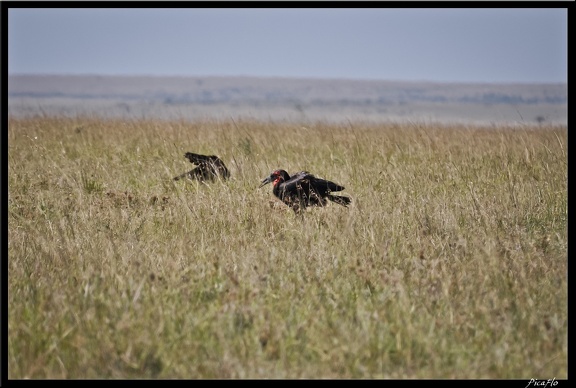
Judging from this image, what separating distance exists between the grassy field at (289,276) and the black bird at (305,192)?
20 centimetres

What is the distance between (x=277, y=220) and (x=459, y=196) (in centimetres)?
191

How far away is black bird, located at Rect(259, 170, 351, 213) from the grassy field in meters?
0.20

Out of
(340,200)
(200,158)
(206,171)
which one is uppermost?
(200,158)

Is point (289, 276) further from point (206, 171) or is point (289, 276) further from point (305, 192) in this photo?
point (206, 171)

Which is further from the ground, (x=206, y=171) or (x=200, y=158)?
(x=200, y=158)

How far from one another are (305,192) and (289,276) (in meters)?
2.51

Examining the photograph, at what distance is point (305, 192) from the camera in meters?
7.12

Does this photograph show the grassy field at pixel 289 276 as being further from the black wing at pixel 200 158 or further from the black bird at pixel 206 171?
the black wing at pixel 200 158

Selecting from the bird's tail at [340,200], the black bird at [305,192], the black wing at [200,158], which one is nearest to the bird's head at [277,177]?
the black bird at [305,192]

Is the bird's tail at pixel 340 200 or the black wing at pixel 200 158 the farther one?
the black wing at pixel 200 158

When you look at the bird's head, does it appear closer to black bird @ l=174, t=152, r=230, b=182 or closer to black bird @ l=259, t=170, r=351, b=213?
black bird @ l=259, t=170, r=351, b=213

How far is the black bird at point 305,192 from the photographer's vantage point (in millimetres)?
6906

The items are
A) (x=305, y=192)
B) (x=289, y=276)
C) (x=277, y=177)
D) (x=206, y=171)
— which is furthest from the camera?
(x=206, y=171)

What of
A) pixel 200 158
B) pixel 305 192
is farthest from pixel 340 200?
pixel 200 158
